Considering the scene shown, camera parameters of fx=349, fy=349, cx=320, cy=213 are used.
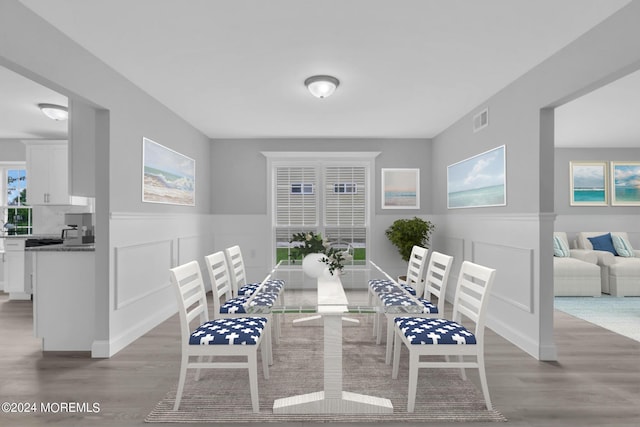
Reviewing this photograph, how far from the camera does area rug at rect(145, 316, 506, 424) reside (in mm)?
2064

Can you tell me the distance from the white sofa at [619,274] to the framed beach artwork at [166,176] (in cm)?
612

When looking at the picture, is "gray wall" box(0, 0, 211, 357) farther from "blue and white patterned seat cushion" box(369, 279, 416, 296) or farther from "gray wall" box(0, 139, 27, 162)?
"gray wall" box(0, 139, 27, 162)

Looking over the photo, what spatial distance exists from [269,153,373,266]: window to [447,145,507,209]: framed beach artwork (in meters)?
1.44

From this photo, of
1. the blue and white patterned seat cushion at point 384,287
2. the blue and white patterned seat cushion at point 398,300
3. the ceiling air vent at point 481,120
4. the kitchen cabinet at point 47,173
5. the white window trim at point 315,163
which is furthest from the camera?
the white window trim at point 315,163

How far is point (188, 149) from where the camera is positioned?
4.80 meters

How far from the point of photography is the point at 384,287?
285cm

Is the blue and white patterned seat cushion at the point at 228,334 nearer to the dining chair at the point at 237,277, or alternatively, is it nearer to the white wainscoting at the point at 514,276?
the dining chair at the point at 237,277

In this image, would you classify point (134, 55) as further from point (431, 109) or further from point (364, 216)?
point (364, 216)

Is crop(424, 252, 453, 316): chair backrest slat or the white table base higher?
crop(424, 252, 453, 316): chair backrest slat

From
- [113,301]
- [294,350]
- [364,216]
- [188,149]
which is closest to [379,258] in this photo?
[364,216]

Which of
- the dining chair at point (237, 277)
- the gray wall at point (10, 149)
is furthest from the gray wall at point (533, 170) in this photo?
the gray wall at point (10, 149)

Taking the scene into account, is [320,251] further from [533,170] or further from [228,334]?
[533,170]

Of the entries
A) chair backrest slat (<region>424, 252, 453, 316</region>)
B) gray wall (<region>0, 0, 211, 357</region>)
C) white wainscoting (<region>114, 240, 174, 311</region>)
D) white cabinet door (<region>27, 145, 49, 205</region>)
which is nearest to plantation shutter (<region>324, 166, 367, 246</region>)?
gray wall (<region>0, 0, 211, 357</region>)

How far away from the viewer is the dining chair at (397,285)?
2662mm
